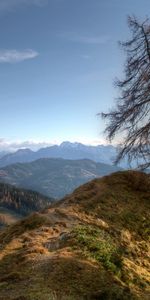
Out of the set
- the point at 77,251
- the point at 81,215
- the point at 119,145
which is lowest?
the point at 77,251

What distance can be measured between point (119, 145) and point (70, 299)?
17623 mm

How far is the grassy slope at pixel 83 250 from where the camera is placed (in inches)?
450

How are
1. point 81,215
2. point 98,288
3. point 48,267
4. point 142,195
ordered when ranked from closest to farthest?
point 98,288, point 48,267, point 81,215, point 142,195

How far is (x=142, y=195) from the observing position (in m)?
23.7

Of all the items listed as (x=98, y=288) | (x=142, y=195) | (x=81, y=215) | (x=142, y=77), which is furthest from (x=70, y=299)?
(x=142, y=77)

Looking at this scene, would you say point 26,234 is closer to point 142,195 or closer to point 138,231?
point 138,231

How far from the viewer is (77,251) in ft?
45.8

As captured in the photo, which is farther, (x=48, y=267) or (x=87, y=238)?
(x=87, y=238)

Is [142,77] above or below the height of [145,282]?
above

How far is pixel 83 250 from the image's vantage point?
14188 millimetres

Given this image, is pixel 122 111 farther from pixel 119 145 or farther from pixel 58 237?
pixel 58 237

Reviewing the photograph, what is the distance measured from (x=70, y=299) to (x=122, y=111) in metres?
17.3

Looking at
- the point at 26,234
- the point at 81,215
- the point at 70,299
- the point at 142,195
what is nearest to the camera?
the point at 70,299

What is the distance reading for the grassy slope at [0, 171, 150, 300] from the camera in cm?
1144
